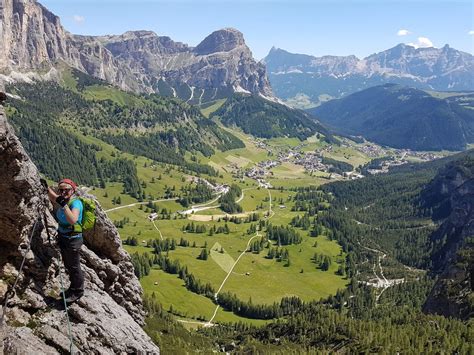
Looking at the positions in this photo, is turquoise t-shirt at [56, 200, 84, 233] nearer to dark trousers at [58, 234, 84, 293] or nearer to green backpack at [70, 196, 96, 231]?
green backpack at [70, 196, 96, 231]

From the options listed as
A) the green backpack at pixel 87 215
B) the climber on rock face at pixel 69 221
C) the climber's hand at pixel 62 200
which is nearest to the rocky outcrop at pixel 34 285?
the climber on rock face at pixel 69 221

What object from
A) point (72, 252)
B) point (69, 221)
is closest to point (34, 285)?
point (72, 252)

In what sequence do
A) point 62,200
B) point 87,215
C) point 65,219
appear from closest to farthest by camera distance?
1. point 65,219
2. point 62,200
3. point 87,215

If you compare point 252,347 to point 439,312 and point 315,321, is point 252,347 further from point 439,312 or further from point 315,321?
point 439,312

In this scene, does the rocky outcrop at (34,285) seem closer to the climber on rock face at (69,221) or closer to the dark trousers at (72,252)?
the dark trousers at (72,252)

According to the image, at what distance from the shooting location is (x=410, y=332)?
409ft

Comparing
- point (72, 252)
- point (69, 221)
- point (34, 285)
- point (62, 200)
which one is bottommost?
point (34, 285)

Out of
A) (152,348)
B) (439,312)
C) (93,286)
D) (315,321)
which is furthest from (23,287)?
(439,312)

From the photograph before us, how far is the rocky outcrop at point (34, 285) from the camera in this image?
97.4 feet

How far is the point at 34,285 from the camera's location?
3209cm

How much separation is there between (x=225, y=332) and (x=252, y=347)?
34.0 m

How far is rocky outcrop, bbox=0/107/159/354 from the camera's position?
29688 millimetres

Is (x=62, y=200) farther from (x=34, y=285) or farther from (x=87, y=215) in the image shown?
(x=34, y=285)

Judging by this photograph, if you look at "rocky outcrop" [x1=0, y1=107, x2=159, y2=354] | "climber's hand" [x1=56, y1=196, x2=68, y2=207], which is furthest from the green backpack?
"rocky outcrop" [x1=0, y1=107, x2=159, y2=354]
